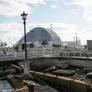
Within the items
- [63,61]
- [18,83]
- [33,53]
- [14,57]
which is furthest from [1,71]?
[63,61]

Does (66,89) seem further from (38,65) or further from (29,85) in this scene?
(38,65)

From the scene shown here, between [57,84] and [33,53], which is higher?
[33,53]

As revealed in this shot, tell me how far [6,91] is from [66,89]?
23.3ft

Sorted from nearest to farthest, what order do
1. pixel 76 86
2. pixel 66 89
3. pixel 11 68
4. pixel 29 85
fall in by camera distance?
pixel 29 85 → pixel 76 86 → pixel 66 89 → pixel 11 68

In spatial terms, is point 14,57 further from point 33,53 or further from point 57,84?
point 57,84

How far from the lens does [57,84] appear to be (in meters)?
22.4

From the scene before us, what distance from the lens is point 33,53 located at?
41844 mm

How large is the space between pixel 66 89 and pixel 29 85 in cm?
606

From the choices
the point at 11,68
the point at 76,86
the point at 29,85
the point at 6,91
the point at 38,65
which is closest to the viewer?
the point at 29,85

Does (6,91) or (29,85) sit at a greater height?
(29,85)

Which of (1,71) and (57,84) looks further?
(1,71)

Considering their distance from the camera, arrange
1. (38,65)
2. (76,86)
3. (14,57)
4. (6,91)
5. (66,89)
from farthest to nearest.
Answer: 1. (38,65)
2. (14,57)
3. (6,91)
4. (66,89)
5. (76,86)

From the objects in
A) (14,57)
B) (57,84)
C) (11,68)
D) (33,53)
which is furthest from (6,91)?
(33,53)

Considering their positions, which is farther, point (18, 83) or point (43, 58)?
point (43, 58)
